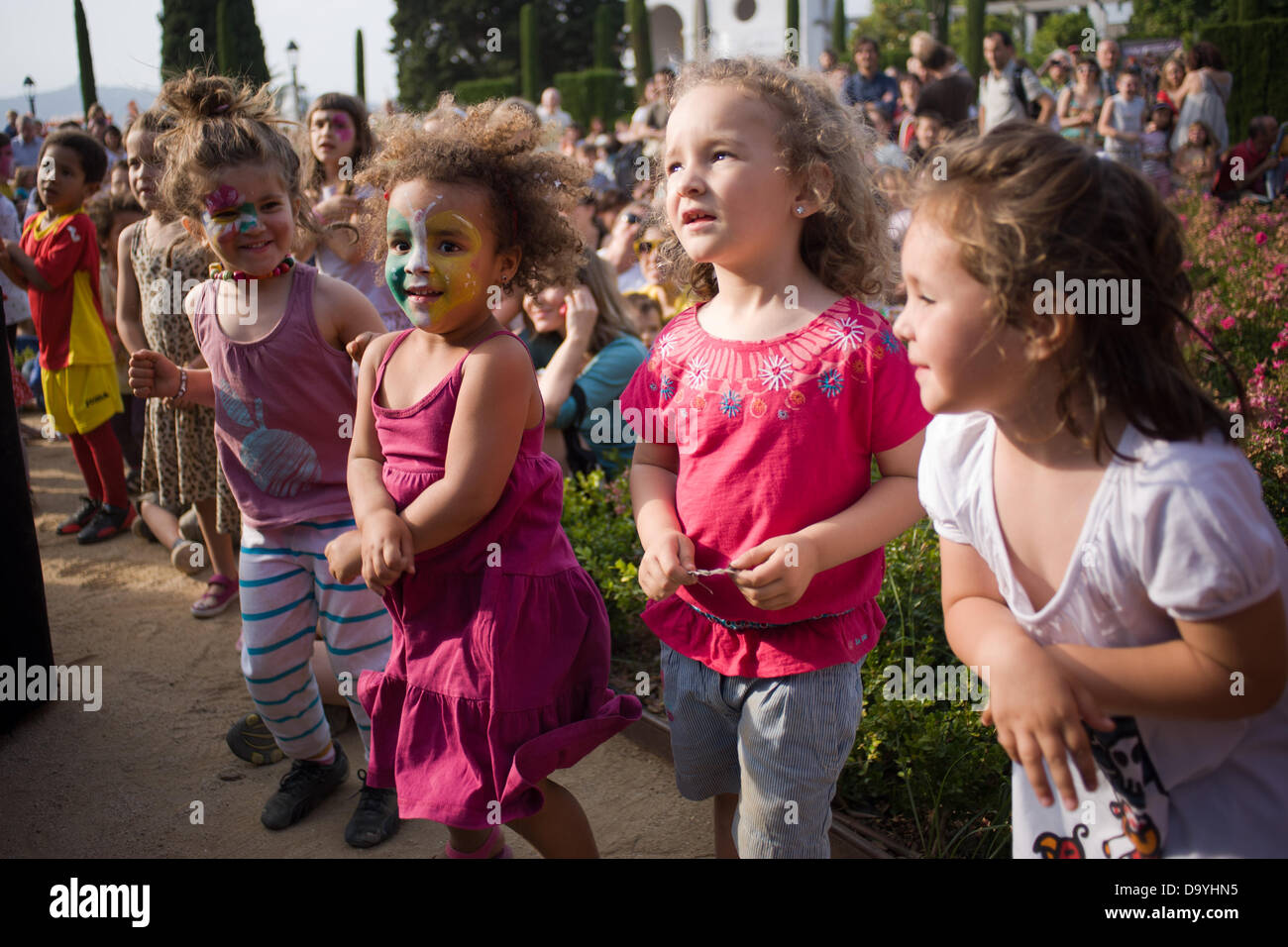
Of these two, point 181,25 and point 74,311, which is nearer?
point 74,311

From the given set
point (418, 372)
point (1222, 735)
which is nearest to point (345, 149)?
point (418, 372)

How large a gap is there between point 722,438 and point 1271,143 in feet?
33.7

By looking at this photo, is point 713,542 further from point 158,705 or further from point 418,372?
point 158,705

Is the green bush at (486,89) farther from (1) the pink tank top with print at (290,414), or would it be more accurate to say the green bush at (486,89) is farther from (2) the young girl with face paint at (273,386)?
(1) the pink tank top with print at (290,414)

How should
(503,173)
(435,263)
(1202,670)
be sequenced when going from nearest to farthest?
(1202,670) → (435,263) → (503,173)

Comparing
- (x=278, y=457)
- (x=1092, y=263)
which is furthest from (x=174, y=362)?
(x=1092, y=263)

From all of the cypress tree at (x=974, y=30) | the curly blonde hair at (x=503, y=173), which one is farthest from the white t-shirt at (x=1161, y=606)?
the cypress tree at (x=974, y=30)

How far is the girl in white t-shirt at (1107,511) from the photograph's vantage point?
126 centimetres

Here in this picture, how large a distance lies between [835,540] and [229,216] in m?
1.86

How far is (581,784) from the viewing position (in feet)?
10.2

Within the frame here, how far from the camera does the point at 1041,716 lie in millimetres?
1310

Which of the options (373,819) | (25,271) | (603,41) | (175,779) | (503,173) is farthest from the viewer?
(603,41)

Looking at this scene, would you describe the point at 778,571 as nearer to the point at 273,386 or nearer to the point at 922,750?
the point at 922,750

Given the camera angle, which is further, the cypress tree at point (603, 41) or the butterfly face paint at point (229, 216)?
the cypress tree at point (603, 41)
